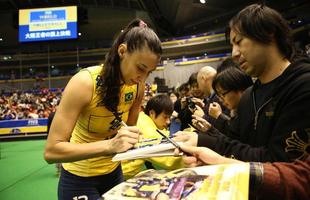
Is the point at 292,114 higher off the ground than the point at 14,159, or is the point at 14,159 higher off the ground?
the point at 292,114

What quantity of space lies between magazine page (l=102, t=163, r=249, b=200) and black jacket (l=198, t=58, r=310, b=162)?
9.5 inches

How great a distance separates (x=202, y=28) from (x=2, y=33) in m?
15.0

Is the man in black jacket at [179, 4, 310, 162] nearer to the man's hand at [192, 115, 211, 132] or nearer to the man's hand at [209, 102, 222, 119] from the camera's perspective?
the man's hand at [192, 115, 211, 132]

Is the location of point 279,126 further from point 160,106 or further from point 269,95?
point 160,106

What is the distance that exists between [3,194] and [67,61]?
21148mm

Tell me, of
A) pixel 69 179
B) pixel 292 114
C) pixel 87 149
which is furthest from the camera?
pixel 69 179

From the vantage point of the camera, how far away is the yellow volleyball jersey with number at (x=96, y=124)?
5.19 ft

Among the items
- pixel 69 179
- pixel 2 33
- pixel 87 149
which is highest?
pixel 2 33

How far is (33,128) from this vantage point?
12352 mm

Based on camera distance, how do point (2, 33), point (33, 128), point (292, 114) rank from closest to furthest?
point (292, 114), point (33, 128), point (2, 33)

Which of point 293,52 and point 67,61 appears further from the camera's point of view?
point 67,61

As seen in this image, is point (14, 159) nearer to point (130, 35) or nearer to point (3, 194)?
point (3, 194)

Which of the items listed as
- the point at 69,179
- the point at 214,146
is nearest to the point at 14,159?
the point at 69,179

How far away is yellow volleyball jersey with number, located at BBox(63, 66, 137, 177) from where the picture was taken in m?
1.58
